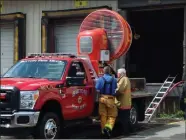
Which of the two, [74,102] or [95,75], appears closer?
[74,102]

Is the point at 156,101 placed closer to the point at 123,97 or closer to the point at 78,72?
the point at 123,97

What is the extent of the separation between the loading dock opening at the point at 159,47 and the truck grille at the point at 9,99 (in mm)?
12681

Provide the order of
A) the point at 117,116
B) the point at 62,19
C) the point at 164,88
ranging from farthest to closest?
the point at 62,19
the point at 164,88
the point at 117,116

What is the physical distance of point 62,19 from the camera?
18.4 metres

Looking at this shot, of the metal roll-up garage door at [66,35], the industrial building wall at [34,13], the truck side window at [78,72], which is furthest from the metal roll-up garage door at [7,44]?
the truck side window at [78,72]

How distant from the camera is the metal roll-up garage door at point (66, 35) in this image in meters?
18.2

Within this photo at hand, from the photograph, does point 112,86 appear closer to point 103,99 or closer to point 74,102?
point 103,99

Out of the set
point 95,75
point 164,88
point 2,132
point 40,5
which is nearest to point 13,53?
point 40,5

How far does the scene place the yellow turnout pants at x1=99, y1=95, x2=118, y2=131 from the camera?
10.2 meters

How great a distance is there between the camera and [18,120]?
885 centimetres

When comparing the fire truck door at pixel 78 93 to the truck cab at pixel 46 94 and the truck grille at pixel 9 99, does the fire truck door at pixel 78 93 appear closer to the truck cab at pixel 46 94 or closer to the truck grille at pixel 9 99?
the truck cab at pixel 46 94

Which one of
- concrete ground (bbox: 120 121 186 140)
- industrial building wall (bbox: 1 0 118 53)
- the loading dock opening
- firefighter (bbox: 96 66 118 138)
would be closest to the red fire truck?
firefighter (bbox: 96 66 118 138)

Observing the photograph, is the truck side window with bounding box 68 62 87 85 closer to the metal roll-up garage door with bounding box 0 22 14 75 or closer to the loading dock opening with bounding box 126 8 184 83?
the metal roll-up garage door with bounding box 0 22 14 75

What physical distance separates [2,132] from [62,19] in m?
9.93
